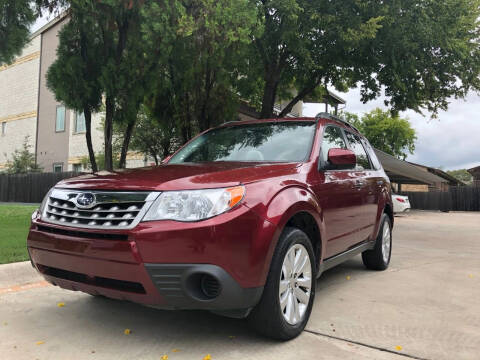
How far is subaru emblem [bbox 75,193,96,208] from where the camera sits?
9.54ft

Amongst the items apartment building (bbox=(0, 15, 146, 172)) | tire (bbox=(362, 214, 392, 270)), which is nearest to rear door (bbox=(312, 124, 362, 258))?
tire (bbox=(362, 214, 392, 270))

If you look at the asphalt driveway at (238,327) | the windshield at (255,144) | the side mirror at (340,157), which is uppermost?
the windshield at (255,144)

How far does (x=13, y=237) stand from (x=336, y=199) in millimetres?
5533

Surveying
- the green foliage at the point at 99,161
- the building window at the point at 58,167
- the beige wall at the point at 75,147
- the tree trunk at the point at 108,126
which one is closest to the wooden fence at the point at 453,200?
the green foliage at the point at 99,161

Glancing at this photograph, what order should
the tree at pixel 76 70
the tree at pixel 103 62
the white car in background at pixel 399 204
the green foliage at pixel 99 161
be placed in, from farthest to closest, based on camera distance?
1. the white car in background at pixel 399 204
2. the green foliage at pixel 99 161
3. the tree at pixel 76 70
4. the tree at pixel 103 62

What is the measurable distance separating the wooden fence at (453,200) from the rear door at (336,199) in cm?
3070

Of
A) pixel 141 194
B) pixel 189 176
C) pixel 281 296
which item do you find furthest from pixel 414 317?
pixel 141 194

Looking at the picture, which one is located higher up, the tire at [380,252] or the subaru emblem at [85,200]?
the subaru emblem at [85,200]

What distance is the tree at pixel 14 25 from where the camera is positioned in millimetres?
6922

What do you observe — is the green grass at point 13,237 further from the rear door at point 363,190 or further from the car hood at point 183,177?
the rear door at point 363,190

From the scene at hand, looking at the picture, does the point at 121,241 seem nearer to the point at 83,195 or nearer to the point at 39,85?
the point at 83,195

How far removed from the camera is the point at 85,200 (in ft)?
9.63

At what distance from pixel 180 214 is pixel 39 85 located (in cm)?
2869

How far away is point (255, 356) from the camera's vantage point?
2854mm
